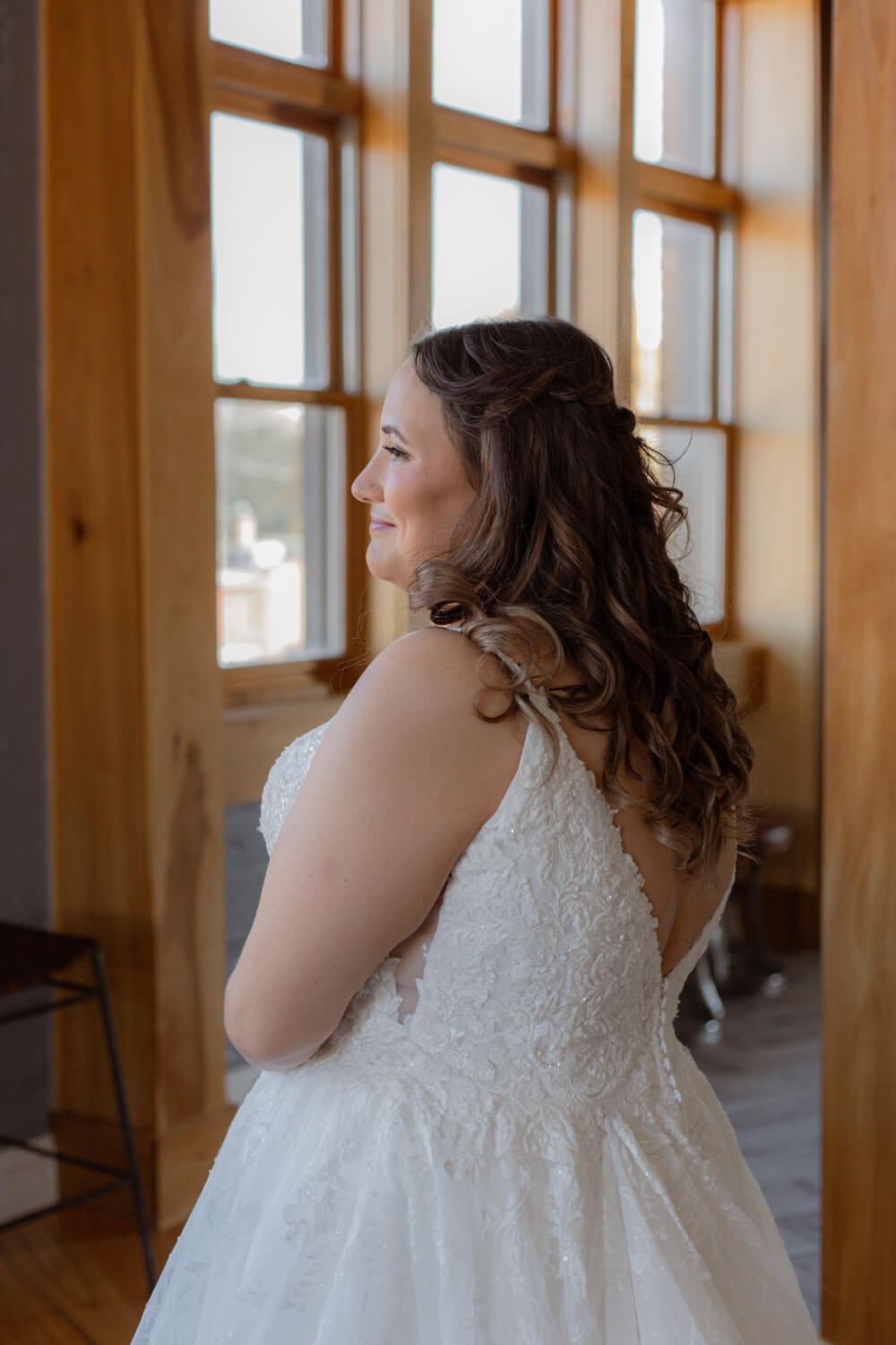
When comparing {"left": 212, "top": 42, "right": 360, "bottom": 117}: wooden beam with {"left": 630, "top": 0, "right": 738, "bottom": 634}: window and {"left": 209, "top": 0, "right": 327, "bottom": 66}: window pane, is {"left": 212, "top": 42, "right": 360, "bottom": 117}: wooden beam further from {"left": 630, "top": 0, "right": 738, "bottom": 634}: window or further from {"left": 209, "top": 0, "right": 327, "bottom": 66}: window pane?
{"left": 630, "top": 0, "right": 738, "bottom": 634}: window

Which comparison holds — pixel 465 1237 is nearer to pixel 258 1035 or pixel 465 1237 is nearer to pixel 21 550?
pixel 258 1035

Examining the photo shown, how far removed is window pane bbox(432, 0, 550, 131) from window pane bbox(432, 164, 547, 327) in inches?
8.6

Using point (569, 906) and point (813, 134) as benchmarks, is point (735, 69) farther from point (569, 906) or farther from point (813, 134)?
point (569, 906)

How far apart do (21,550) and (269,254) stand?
1122 mm

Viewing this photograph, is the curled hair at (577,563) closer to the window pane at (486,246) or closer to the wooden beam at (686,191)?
the window pane at (486,246)

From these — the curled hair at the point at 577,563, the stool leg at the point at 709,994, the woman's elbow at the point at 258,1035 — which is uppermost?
the curled hair at the point at 577,563

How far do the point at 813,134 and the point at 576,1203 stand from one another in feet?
16.0

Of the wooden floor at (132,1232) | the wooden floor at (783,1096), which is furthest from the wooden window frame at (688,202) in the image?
the wooden floor at (132,1232)

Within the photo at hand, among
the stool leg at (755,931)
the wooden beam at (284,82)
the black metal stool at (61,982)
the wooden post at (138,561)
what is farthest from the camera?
the stool leg at (755,931)

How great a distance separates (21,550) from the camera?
282 centimetres

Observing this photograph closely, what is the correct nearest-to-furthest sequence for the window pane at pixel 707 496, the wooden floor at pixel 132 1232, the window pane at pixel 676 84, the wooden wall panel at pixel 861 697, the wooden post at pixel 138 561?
the wooden wall panel at pixel 861 697
the wooden floor at pixel 132 1232
the wooden post at pixel 138 561
the window pane at pixel 676 84
the window pane at pixel 707 496

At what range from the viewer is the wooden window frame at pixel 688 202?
4.28 m

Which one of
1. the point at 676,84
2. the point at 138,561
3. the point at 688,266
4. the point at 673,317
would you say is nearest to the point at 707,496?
the point at 673,317

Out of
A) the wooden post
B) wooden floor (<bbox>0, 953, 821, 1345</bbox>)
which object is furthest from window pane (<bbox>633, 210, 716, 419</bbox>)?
the wooden post
